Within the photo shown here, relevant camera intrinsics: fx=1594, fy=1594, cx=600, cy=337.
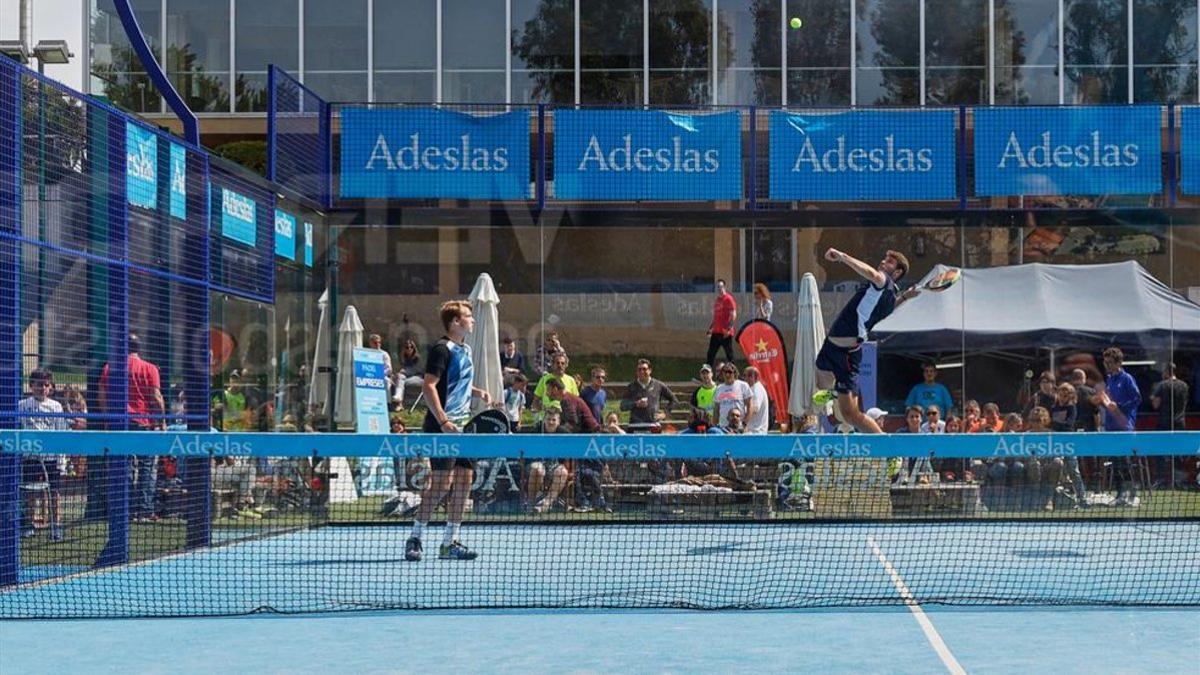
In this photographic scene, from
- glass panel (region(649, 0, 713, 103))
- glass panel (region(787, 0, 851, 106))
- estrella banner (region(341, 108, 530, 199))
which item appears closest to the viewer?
estrella banner (region(341, 108, 530, 199))

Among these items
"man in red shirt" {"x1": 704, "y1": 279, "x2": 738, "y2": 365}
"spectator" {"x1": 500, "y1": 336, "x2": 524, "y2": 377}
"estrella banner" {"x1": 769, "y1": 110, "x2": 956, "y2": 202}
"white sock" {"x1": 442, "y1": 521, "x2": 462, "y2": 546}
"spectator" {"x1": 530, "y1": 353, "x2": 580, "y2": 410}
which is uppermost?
"estrella banner" {"x1": 769, "y1": 110, "x2": 956, "y2": 202}

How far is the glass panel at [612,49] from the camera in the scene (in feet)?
96.4

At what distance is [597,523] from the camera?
13.3 meters

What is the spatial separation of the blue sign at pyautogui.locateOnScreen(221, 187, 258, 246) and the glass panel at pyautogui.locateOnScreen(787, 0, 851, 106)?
48.8 ft

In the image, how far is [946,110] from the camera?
19.3 metres

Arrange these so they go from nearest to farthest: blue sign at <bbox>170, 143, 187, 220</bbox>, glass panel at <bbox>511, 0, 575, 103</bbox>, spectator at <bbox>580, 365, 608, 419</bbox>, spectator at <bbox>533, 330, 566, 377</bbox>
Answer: blue sign at <bbox>170, 143, 187, 220</bbox>
spectator at <bbox>580, 365, 608, 419</bbox>
spectator at <bbox>533, 330, 566, 377</bbox>
glass panel at <bbox>511, 0, 575, 103</bbox>

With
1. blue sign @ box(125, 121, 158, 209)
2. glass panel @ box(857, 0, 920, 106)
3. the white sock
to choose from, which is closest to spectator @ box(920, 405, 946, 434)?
the white sock

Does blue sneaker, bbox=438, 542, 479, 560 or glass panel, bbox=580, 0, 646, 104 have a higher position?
glass panel, bbox=580, 0, 646, 104

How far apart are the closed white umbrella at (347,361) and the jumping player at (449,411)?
21.5 feet

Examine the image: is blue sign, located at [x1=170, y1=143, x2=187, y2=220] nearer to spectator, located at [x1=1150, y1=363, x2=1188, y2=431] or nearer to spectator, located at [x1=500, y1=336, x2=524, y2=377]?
spectator, located at [x1=500, y1=336, x2=524, y2=377]

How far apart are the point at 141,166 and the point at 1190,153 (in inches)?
498

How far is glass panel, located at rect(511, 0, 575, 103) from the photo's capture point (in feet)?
95.9

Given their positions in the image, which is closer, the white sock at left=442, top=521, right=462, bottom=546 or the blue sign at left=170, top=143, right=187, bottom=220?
the white sock at left=442, top=521, right=462, bottom=546

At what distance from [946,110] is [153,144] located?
10.1m
